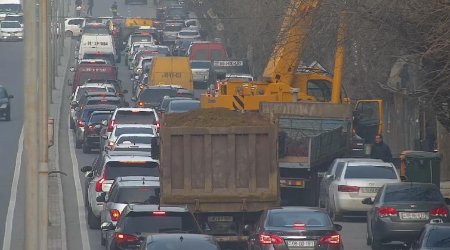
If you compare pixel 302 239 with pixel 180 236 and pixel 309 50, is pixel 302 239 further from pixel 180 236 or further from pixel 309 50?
pixel 309 50

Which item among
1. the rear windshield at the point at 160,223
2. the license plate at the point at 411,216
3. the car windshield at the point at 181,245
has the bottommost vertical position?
the license plate at the point at 411,216

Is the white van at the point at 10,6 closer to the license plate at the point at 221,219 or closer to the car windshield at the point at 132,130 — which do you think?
the car windshield at the point at 132,130

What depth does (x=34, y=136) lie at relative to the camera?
54.3 ft

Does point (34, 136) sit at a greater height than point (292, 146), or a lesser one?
greater

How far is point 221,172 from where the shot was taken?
28125mm

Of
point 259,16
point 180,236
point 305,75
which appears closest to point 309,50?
point 305,75

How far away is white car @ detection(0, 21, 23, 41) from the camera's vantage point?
9681 cm

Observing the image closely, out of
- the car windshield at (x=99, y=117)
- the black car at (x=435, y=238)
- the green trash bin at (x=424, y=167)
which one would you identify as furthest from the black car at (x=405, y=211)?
the car windshield at (x=99, y=117)

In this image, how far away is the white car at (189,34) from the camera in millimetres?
91188

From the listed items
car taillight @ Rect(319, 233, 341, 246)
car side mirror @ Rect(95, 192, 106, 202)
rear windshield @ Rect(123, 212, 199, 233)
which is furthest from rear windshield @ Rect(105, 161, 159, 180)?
rear windshield @ Rect(123, 212, 199, 233)

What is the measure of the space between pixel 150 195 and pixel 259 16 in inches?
1223

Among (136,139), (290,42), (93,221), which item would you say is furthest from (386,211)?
(136,139)

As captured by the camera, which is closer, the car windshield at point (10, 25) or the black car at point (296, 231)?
the black car at point (296, 231)

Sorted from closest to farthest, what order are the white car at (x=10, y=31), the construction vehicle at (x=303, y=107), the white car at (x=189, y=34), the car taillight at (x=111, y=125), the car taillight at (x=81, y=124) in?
the construction vehicle at (x=303, y=107) → the car taillight at (x=111, y=125) → the car taillight at (x=81, y=124) → the white car at (x=189, y=34) → the white car at (x=10, y=31)
